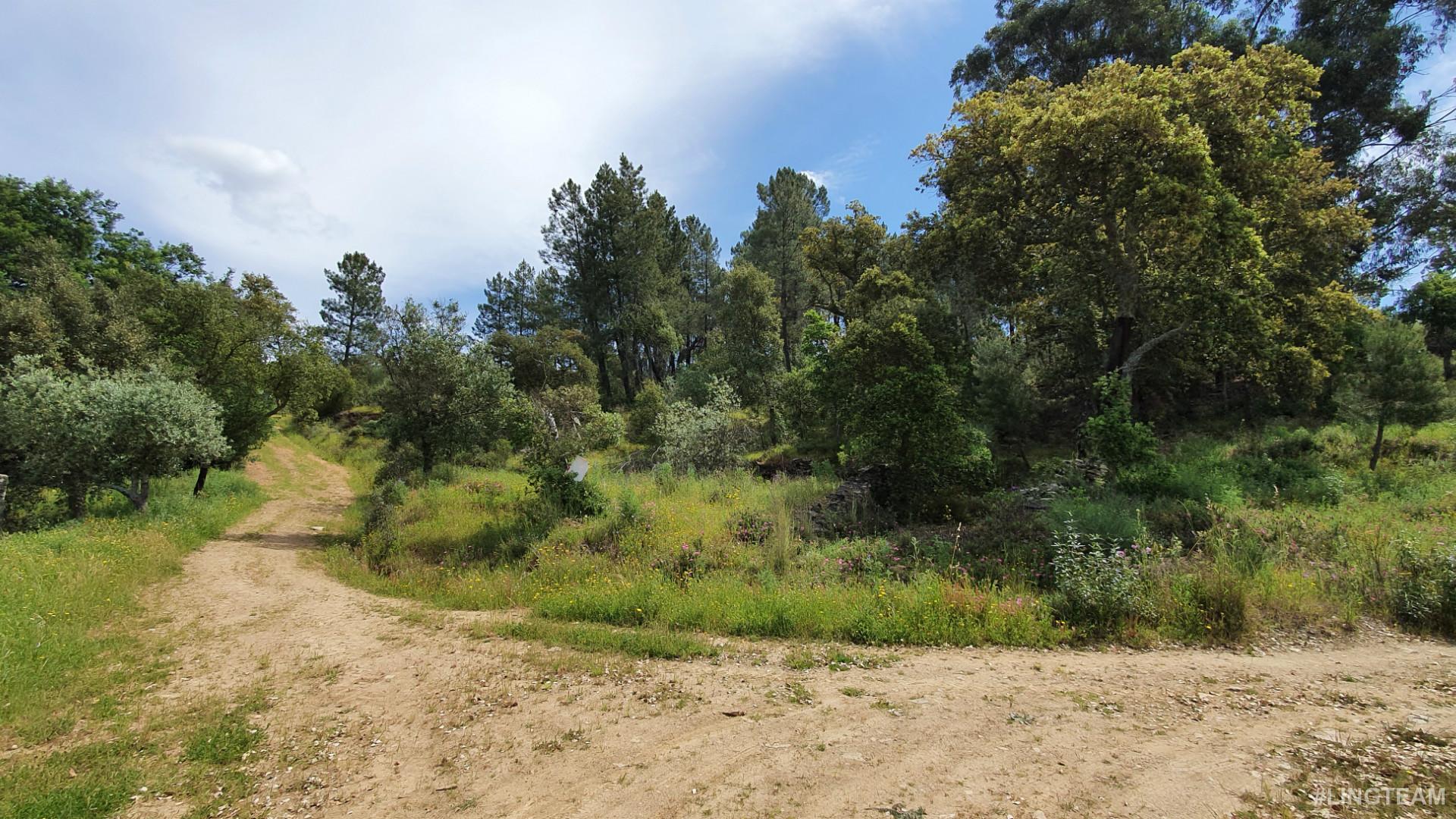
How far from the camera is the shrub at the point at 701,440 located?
2016 centimetres

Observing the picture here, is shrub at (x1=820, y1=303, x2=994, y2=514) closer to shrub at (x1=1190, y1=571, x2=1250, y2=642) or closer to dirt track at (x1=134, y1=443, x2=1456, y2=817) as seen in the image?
shrub at (x1=1190, y1=571, x2=1250, y2=642)

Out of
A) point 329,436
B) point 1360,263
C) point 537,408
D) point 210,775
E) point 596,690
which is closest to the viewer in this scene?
point 210,775

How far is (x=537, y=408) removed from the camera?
14164 mm

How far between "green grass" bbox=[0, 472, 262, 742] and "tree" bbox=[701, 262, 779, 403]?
21168 mm

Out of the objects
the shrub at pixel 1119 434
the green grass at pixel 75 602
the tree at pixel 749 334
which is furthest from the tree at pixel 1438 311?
the green grass at pixel 75 602

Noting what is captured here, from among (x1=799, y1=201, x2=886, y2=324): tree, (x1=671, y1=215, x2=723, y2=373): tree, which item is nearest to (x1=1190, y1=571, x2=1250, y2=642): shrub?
(x1=799, y1=201, x2=886, y2=324): tree

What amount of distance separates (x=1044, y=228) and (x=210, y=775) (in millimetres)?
19645

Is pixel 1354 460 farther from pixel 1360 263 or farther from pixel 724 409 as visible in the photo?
pixel 724 409

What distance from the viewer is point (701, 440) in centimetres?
2038

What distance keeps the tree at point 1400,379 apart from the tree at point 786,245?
20649 mm

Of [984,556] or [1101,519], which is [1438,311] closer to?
[1101,519]

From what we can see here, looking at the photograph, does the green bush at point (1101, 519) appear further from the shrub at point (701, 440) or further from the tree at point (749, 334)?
the tree at point (749, 334)

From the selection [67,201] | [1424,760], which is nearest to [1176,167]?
[1424,760]

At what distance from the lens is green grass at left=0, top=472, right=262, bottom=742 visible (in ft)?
17.4
